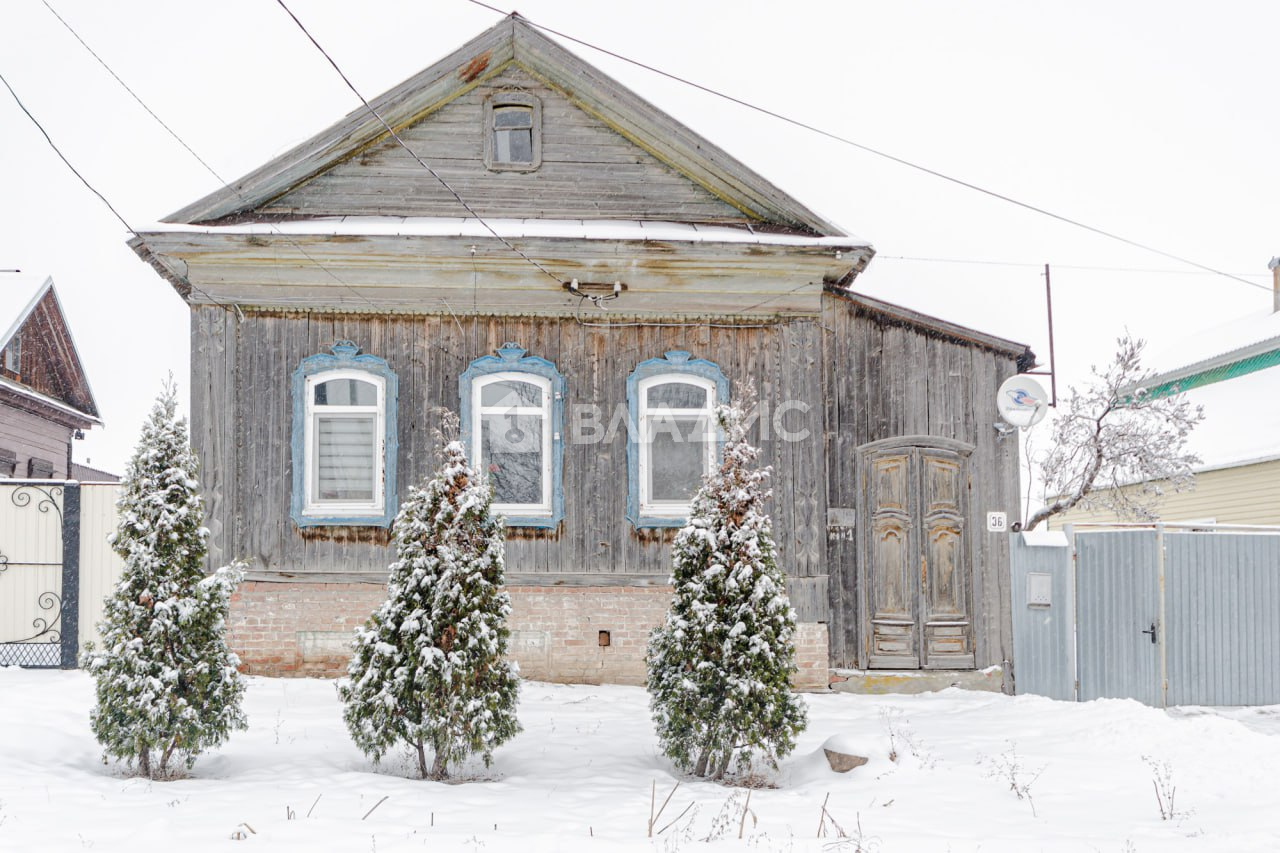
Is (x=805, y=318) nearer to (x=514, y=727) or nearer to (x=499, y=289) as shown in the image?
(x=499, y=289)

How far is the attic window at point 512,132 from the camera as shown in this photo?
38.8ft

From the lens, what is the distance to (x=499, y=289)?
1142cm

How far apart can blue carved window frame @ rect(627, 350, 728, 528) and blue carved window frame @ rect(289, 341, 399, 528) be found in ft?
8.69

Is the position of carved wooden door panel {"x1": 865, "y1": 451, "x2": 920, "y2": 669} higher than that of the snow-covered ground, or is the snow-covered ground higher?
carved wooden door panel {"x1": 865, "y1": 451, "x2": 920, "y2": 669}

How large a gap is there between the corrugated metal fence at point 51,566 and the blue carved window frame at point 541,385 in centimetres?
400

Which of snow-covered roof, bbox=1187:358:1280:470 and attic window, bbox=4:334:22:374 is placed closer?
snow-covered roof, bbox=1187:358:1280:470

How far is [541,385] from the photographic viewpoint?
11.5 m

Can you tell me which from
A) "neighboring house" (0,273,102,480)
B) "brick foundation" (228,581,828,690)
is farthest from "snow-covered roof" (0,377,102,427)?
"brick foundation" (228,581,828,690)

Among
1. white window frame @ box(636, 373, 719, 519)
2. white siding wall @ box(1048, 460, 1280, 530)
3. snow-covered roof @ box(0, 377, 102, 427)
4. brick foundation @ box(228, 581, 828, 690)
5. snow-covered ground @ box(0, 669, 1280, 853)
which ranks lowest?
snow-covered ground @ box(0, 669, 1280, 853)

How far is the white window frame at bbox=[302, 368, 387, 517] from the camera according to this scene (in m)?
11.3

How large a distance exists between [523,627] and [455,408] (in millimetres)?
2575

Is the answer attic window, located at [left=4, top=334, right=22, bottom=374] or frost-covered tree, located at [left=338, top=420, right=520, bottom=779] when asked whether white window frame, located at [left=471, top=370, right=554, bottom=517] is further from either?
attic window, located at [left=4, top=334, right=22, bottom=374]

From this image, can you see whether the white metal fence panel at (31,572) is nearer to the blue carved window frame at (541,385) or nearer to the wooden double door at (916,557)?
the blue carved window frame at (541,385)

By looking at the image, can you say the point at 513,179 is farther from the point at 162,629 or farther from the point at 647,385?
the point at 162,629
